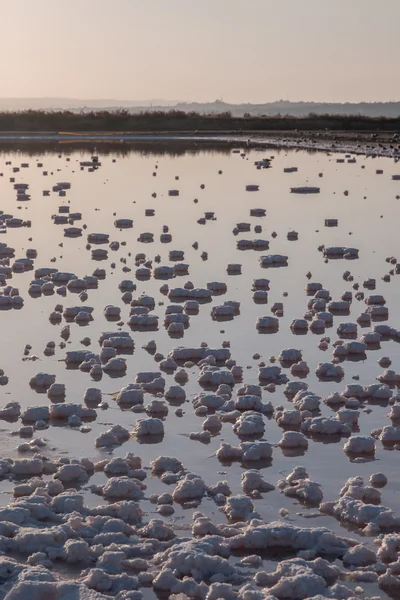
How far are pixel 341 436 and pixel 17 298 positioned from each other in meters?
10.1

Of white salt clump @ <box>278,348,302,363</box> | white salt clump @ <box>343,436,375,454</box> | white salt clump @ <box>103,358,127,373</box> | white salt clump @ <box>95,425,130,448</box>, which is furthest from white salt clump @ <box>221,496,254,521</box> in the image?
white salt clump @ <box>278,348,302,363</box>

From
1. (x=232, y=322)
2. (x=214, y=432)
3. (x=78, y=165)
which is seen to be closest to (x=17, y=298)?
(x=232, y=322)

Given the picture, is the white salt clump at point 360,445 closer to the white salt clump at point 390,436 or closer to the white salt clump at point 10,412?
the white salt clump at point 390,436

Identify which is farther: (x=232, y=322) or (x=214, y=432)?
(x=232, y=322)

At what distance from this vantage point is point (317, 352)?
56.1 ft

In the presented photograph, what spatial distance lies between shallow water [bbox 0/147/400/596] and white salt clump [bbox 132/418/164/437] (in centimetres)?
24

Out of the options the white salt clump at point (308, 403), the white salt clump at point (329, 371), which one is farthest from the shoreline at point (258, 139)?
the white salt clump at point (308, 403)

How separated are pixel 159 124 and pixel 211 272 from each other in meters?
80.7

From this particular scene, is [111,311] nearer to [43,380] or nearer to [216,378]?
[43,380]

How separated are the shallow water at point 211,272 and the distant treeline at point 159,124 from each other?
1777 inches

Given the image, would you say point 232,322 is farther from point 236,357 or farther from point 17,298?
point 17,298

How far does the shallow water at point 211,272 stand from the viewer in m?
12.3

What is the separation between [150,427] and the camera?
13.0 meters

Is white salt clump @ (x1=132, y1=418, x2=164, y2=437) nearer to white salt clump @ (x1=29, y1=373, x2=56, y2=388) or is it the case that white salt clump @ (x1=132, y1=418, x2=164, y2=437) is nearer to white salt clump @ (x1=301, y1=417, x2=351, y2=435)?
white salt clump @ (x1=301, y1=417, x2=351, y2=435)
